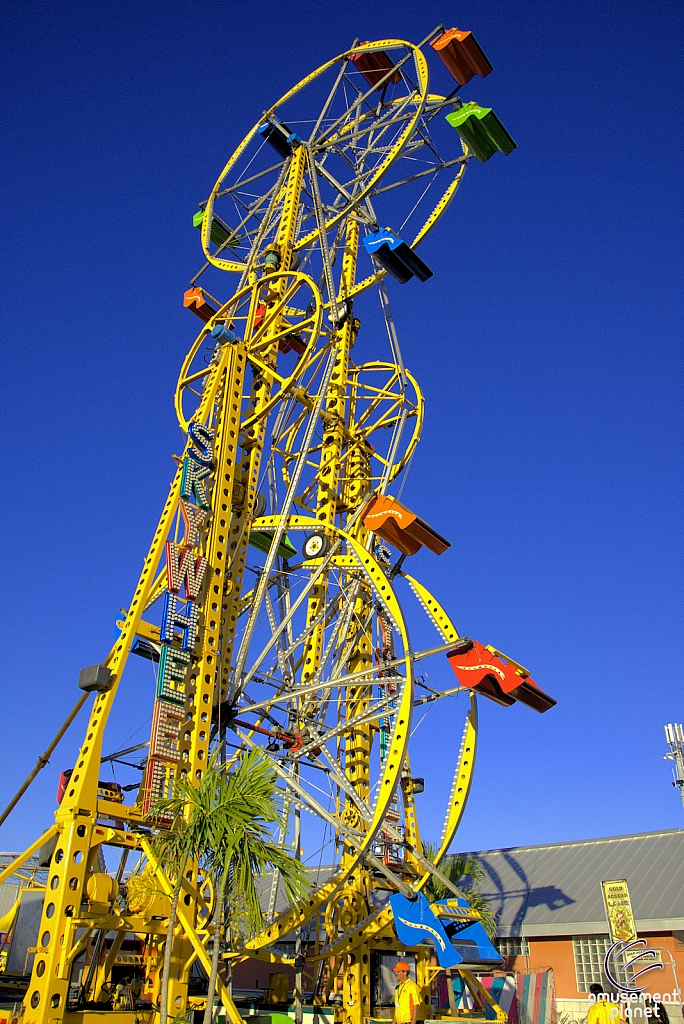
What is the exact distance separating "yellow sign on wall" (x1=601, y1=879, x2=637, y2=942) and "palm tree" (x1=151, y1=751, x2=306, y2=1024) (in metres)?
9.38

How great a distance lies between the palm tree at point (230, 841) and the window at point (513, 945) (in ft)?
57.2

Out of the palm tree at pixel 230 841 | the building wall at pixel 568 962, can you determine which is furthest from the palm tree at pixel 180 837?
the building wall at pixel 568 962

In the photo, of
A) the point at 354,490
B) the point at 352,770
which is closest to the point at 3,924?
the point at 352,770

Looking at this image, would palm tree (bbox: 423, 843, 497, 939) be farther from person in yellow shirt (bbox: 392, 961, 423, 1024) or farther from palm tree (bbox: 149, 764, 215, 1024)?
palm tree (bbox: 149, 764, 215, 1024)

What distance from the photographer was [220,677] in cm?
1681

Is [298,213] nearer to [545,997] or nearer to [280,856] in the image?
[280,856]

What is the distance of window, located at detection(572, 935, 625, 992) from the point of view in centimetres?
2434

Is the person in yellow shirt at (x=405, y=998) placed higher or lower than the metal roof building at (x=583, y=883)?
lower

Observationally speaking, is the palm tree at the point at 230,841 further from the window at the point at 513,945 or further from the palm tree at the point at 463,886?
the window at the point at 513,945

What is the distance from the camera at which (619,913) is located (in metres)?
18.1

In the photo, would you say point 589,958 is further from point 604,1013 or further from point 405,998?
point 604,1013

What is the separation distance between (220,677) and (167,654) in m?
2.15

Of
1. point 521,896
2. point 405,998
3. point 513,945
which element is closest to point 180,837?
point 405,998

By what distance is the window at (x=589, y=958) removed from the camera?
24.3 meters
